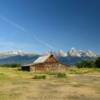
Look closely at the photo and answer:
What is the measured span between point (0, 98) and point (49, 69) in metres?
69.8

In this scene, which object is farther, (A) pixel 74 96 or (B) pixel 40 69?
(B) pixel 40 69

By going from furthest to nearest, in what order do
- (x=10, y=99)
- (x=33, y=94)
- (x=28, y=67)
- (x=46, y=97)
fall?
(x=28, y=67), (x=33, y=94), (x=46, y=97), (x=10, y=99)

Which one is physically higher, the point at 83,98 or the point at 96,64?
the point at 96,64

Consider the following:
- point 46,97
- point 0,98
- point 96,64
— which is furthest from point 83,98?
point 96,64

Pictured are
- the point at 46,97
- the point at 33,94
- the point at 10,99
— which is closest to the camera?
the point at 10,99

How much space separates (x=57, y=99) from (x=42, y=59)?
7228cm

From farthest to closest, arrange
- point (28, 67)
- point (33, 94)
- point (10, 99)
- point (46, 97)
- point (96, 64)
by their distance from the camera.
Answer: point (96, 64), point (28, 67), point (33, 94), point (46, 97), point (10, 99)

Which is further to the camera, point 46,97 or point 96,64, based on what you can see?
point 96,64

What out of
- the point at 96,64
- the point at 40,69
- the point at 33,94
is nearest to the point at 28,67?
the point at 40,69

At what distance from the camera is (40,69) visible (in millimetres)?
99688

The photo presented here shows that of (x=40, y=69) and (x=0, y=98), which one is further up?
(x=40, y=69)

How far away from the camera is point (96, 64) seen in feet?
429

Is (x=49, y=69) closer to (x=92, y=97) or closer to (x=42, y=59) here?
(x=42, y=59)

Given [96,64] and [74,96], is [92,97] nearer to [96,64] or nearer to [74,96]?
[74,96]
